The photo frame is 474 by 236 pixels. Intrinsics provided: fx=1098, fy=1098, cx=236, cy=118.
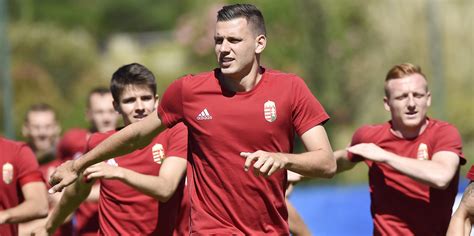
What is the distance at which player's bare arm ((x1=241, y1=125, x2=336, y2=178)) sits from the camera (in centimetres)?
611

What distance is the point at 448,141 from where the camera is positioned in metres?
8.51

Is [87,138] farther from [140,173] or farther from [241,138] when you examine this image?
[241,138]

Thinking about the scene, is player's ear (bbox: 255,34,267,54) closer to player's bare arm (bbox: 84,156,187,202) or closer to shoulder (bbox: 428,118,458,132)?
player's bare arm (bbox: 84,156,187,202)

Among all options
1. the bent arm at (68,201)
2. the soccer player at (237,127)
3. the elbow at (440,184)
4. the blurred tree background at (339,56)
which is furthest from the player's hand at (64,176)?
the blurred tree background at (339,56)

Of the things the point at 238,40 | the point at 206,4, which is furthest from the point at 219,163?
the point at 206,4

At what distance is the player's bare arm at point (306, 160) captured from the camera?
20.1ft

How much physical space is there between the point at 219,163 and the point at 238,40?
2.64 feet

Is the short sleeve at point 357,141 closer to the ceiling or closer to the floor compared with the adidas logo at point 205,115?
closer to the floor

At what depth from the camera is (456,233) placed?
276 inches

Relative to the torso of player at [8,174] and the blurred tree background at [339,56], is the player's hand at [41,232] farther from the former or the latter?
the blurred tree background at [339,56]

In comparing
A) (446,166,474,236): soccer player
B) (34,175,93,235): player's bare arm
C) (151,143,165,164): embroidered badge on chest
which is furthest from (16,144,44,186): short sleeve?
(446,166,474,236): soccer player

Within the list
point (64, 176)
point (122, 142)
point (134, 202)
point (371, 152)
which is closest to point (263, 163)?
point (122, 142)

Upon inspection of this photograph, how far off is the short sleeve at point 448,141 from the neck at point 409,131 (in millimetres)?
175

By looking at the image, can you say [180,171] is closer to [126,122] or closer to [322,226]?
[126,122]
